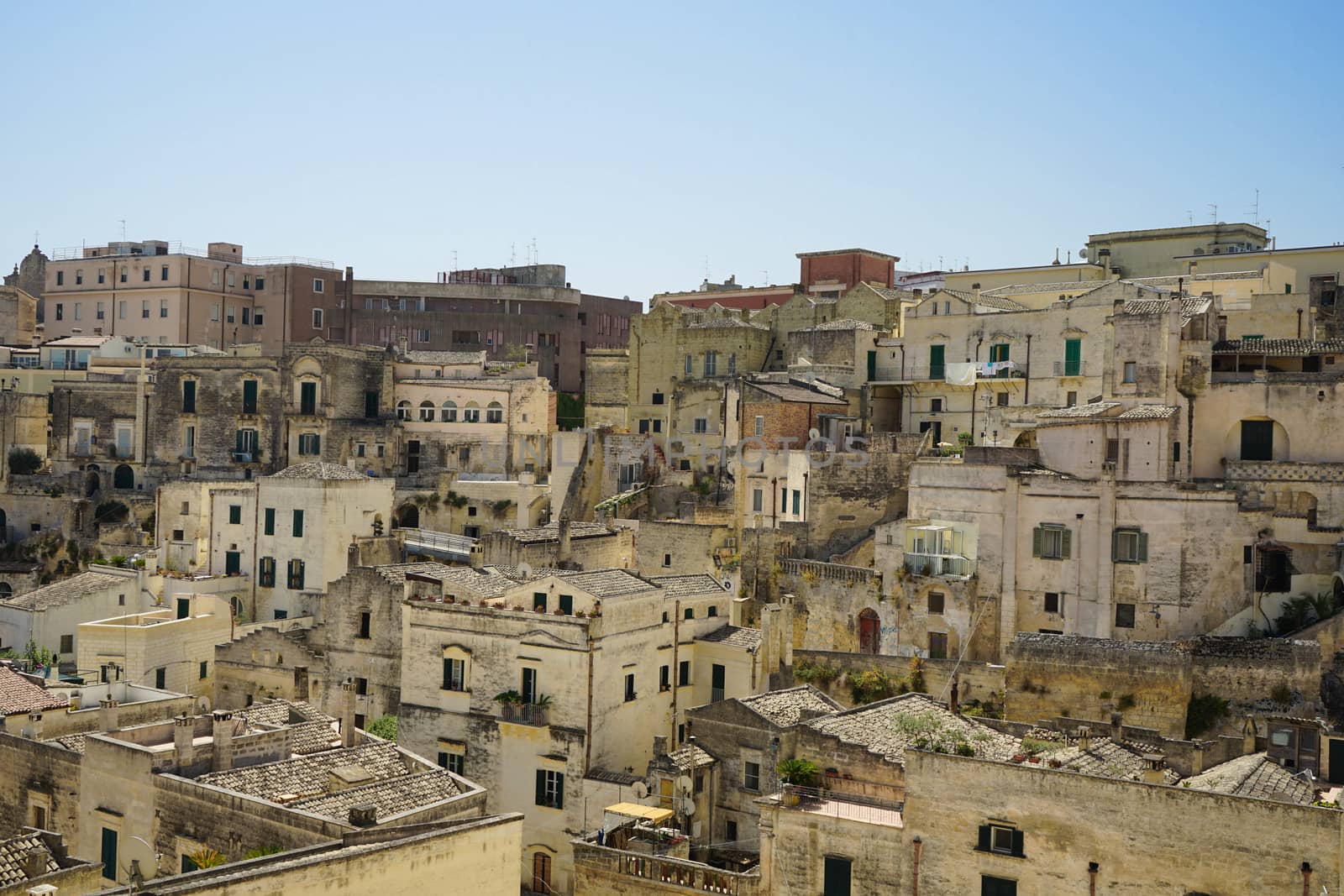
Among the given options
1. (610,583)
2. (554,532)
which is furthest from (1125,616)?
(554,532)

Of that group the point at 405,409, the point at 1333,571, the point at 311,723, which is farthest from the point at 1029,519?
the point at 405,409

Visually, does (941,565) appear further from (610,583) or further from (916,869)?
(916,869)

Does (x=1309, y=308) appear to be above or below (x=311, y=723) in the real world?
above

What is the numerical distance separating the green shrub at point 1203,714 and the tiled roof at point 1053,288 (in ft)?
70.2

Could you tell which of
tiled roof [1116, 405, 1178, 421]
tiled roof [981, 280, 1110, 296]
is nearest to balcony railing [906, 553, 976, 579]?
tiled roof [1116, 405, 1178, 421]

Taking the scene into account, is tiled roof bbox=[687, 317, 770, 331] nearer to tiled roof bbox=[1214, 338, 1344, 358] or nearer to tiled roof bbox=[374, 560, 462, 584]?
tiled roof bbox=[374, 560, 462, 584]

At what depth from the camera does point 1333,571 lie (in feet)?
121

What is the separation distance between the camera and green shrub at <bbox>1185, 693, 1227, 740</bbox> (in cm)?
3341

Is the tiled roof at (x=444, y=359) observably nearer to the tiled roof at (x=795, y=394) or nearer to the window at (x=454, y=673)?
the tiled roof at (x=795, y=394)

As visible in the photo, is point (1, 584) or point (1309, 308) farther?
point (1, 584)

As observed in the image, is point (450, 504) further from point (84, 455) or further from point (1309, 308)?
point (1309, 308)

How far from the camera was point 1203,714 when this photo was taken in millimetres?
33469

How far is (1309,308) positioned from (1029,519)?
44.6 ft

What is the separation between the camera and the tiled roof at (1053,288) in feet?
176
